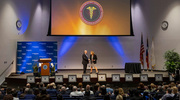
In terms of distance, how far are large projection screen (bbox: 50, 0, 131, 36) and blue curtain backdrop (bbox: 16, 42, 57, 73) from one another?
4.36 ft

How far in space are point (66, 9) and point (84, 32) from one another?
2.00 m

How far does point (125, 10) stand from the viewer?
15305 mm

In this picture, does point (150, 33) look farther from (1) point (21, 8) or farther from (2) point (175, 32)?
(1) point (21, 8)

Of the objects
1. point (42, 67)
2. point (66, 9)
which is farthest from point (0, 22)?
point (66, 9)

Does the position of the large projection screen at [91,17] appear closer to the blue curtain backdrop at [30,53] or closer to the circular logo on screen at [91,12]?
the circular logo on screen at [91,12]

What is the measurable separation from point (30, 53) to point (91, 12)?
5038 mm

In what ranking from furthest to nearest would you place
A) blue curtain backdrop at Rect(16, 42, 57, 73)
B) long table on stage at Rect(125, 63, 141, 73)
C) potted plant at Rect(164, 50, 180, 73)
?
blue curtain backdrop at Rect(16, 42, 57, 73)
long table on stage at Rect(125, 63, 141, 73)
potted plant at Rect(164, 50, 180, 73)

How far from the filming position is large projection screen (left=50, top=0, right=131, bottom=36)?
1495cm

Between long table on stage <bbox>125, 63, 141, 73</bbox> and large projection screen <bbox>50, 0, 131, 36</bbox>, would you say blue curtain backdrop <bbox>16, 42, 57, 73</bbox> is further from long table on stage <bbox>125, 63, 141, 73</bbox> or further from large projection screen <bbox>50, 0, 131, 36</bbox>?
long table on stage <bbox>125, 63, 141, 73</bbox>

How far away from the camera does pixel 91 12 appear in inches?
606

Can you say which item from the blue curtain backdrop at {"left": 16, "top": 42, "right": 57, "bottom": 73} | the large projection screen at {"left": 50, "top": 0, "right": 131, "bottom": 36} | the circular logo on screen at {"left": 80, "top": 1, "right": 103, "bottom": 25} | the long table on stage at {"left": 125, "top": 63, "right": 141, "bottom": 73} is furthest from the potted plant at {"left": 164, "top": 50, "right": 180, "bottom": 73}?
the blue curtain backdrop at {"left": 16, "top": 42, "right": 57, "bottom": 73}

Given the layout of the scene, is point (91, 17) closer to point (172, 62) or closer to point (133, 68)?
point (133, 68)

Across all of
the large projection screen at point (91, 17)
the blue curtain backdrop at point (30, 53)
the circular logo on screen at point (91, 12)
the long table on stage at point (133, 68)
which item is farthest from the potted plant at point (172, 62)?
the blue curtain backdrop at point (30, 53)

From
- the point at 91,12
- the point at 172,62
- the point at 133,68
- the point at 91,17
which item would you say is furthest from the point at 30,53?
the point at 172,62
